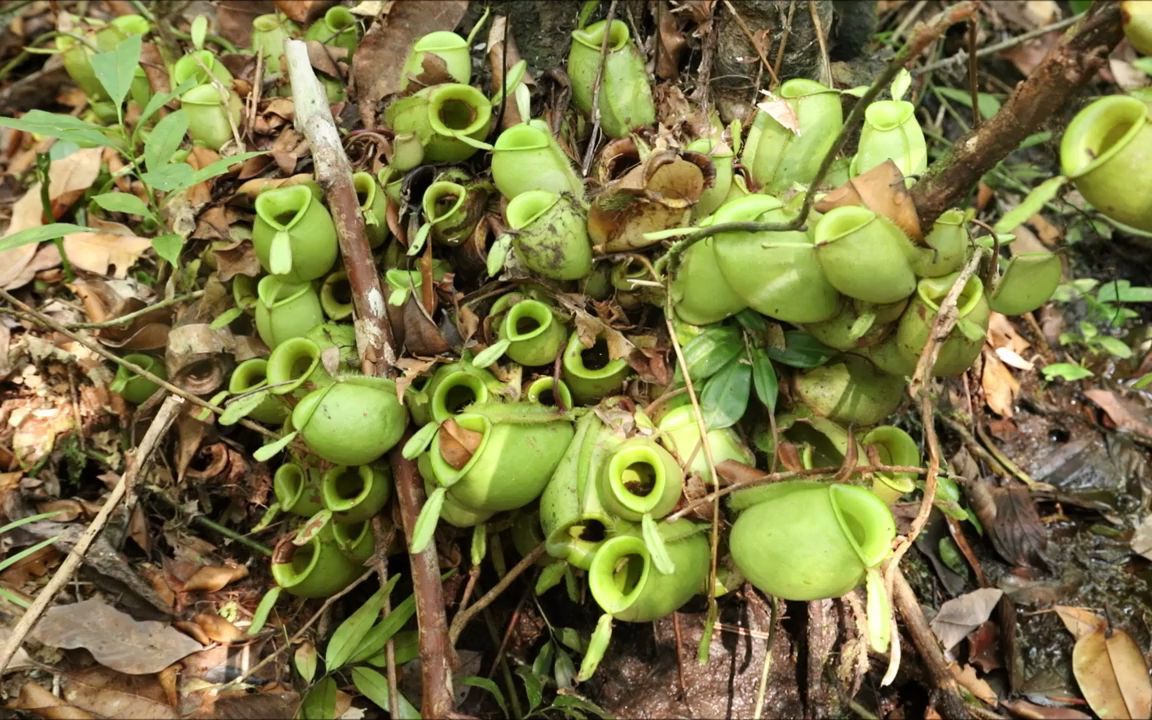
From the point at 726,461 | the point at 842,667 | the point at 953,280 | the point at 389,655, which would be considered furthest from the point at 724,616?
the point at 953,280

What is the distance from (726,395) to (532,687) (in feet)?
2.97

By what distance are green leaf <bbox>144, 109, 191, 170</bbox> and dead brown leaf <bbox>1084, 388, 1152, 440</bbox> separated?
3013mm

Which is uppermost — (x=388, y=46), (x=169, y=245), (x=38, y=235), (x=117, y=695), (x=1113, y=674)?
(x=388, y=46)

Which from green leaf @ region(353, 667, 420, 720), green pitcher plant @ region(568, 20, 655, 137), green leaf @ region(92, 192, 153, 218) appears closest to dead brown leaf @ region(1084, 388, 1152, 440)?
green pitcher plant @ region(568, 20, 655, 137)

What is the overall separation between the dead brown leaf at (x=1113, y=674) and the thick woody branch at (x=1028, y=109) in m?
1.54

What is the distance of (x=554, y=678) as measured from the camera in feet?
7.34

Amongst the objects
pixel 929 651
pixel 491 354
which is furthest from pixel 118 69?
pixel 929 651

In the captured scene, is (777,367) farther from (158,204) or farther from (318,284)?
(158,204)

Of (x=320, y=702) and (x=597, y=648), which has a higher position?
(x=597, y=648)

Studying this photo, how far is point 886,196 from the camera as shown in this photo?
1565 mm

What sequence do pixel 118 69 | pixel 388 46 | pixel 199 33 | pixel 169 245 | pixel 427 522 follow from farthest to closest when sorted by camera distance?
pixel 199 33
pixel 388 46
pixel 118 69
pixel 169 245
pixel 427 522

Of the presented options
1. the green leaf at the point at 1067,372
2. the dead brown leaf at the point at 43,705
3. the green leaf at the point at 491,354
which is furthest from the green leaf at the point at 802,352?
the dead brown leaf at the point at 43,705

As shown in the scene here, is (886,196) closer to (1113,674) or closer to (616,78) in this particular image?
(616,78)

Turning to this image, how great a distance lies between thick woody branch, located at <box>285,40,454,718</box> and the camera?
1888 mm
